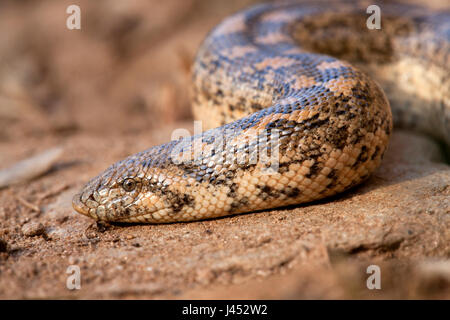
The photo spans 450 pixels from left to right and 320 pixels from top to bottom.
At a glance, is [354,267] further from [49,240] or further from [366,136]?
[49,240]

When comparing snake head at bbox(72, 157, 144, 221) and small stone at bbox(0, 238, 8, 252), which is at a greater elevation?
snake head at bbox(72, 157, 144, 221)

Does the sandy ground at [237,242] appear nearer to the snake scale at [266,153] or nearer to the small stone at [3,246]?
the small stone at [3,246]

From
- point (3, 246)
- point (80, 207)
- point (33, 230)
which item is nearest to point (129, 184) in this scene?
point (80, 207)

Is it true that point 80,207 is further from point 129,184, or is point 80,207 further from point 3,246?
point 3,246

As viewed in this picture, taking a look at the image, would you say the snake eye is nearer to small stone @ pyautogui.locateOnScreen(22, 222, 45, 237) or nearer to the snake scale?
the snake scale

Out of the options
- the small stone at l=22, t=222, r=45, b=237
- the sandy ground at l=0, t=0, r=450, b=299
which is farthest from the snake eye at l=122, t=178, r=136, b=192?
the small stone at l=22, t=222, r=45, b=237
